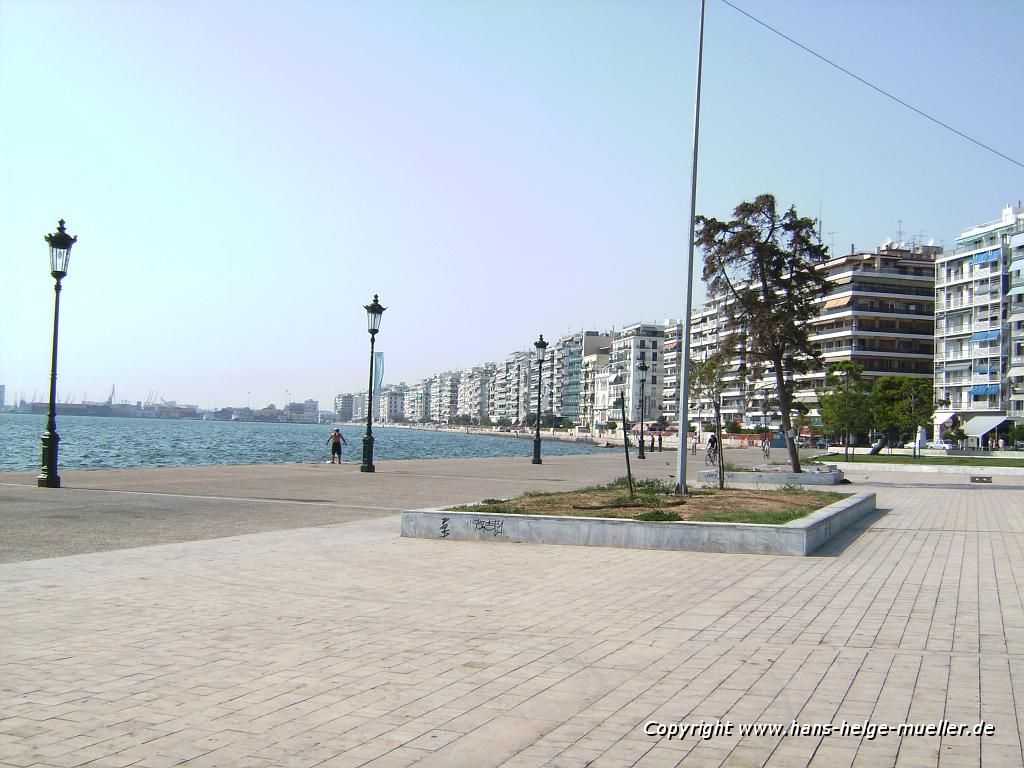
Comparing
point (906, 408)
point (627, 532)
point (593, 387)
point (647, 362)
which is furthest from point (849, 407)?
point (593, 387)

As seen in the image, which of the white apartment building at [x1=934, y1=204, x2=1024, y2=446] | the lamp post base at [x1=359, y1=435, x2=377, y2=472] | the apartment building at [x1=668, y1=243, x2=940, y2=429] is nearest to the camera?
the lamp post base at [x1=359, y1=435, x2=377, y2=472]

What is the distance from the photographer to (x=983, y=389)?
256 ft

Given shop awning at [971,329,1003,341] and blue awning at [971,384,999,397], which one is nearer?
blue awning at [971,384,999,397]

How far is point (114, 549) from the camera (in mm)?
10516

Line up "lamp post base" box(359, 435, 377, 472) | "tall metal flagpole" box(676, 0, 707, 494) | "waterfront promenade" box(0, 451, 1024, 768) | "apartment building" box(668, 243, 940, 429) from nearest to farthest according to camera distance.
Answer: "waterfront promenade" box(0, 451, 1024, 768) → "tall metal flagpole" box(676, 0, 707, 494) → "lamp post base" box(359, 435, 377, 472) → "apartment building" box(668, 243, 940, 429)

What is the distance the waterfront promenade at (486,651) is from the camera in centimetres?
433

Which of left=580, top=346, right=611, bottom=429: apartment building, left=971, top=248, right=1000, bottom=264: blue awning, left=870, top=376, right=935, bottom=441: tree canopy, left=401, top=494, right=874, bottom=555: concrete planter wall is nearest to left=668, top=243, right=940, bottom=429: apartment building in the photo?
left=971, top=248, right=1000, bottom=264: blue awning

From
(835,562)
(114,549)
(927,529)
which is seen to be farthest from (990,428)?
(114,549)

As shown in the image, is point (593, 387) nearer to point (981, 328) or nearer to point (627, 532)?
point (981, 328)

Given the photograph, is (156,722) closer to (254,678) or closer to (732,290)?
(254,678)

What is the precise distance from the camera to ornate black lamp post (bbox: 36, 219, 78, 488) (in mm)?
18562

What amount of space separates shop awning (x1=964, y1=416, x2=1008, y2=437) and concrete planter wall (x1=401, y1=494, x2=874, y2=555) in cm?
6370

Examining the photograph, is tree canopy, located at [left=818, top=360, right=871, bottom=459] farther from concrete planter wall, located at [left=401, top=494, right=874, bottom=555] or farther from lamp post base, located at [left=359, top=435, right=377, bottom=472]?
concrete planter wall, located at [left=401, top=494, right=874, bottom=555]

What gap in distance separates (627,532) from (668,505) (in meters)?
2.58
